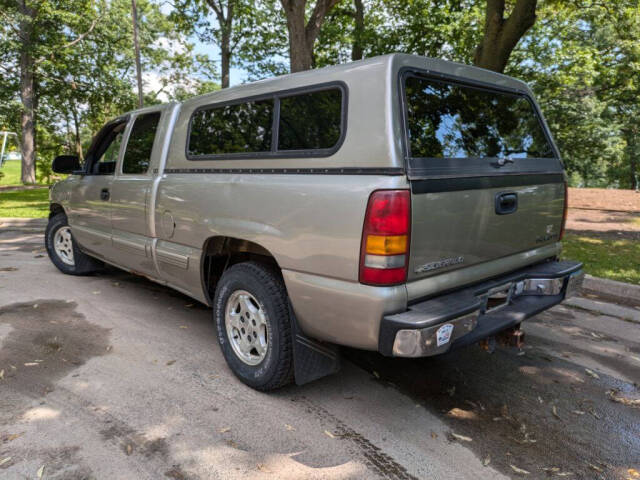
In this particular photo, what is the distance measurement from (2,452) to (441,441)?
232cm

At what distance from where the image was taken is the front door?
4070 mm

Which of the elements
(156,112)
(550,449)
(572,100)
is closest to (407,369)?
(550,449)

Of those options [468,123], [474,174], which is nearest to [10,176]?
[468,123]

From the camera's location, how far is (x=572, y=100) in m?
22.0

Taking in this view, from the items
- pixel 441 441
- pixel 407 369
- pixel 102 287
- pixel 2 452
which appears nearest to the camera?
pixel 2 452

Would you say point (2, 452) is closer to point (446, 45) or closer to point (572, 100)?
point (446, 45)

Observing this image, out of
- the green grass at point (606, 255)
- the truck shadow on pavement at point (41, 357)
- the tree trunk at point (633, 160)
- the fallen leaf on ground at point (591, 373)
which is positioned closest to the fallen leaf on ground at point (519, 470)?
the fallen leaf on ground at point (591, 373)

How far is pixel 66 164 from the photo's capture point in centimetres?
531

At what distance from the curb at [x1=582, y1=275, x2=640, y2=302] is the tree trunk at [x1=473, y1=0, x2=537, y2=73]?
151 inches

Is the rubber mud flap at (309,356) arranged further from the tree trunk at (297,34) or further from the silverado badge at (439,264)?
the tree trunk at (297,34)

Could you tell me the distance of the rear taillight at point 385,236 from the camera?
2.35 meters

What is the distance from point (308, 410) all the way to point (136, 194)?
2.45m

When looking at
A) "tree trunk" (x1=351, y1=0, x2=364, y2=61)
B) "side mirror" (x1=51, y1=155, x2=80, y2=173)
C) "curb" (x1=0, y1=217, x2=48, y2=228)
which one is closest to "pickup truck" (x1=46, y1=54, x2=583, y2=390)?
"side mirror" (x1=51, y1=155, x2=80, y2=173)

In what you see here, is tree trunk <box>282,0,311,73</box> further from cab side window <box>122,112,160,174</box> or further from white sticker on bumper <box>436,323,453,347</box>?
white sticker on bumper <box>436,323,453,347</box>
